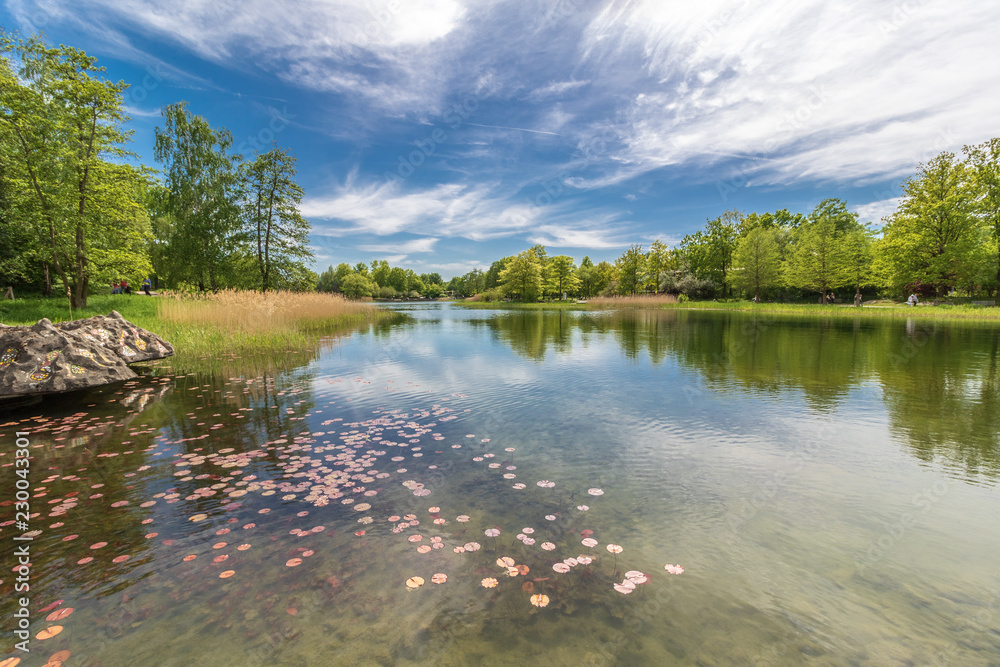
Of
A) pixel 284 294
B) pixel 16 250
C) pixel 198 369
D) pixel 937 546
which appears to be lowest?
pixel 937 546

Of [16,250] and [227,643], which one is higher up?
[16,250]

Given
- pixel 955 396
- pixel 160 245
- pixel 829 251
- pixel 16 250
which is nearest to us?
pixel 955 396

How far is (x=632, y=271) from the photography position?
71.7 metres

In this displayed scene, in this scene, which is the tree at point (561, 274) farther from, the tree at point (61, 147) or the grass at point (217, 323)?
the tree at point (61, 147)

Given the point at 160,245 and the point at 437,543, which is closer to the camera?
the point at 437,543

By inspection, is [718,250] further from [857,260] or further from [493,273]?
[493,273]

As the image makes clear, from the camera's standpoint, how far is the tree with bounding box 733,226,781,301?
51000 mm

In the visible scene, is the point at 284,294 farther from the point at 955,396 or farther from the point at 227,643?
the point at 955,396

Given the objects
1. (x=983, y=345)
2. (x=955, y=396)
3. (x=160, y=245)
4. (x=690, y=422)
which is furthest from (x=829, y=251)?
(x=160, y=245)

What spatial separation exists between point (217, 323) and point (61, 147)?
13.6m

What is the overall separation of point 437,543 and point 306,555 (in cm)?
119

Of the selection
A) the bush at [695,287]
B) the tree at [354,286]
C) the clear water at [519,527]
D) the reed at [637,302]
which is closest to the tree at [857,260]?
the bush at [695,287]

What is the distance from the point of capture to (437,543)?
12.4 ft

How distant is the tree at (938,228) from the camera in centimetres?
3506
